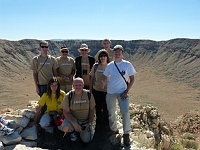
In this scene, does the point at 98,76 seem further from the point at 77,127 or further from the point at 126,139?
the point at 126,139

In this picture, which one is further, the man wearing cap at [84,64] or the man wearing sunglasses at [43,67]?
the man wearing cap at [84,64]

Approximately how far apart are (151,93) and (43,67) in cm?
4591

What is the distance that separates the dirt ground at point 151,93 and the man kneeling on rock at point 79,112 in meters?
23.3

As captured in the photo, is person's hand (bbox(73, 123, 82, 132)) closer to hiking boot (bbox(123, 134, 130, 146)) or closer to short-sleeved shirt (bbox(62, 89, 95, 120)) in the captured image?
short-sleeved shirt (bbox(62, 89, 95, 120))

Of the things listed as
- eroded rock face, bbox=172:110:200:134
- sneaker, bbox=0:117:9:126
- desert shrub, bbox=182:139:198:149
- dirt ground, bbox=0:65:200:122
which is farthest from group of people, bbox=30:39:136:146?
dirt ground, bbox=0:65:200:122

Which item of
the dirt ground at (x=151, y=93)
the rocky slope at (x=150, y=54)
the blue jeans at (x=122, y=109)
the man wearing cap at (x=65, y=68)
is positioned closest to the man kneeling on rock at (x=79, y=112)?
the blue jeans at (x=122, y=109)

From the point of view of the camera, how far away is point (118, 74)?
260 inches

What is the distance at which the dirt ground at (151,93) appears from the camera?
37.5 meters

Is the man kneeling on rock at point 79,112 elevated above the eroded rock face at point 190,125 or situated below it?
above

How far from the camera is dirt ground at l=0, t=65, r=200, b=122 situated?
37550 millimetres

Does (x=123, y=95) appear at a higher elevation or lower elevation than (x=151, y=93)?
higher

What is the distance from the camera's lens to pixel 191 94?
171 feet

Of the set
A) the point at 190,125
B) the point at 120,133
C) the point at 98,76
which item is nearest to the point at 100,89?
the point at 98,76

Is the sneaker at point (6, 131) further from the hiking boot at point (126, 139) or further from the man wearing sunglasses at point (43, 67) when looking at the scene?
the hiking boot at point (126, 139)
